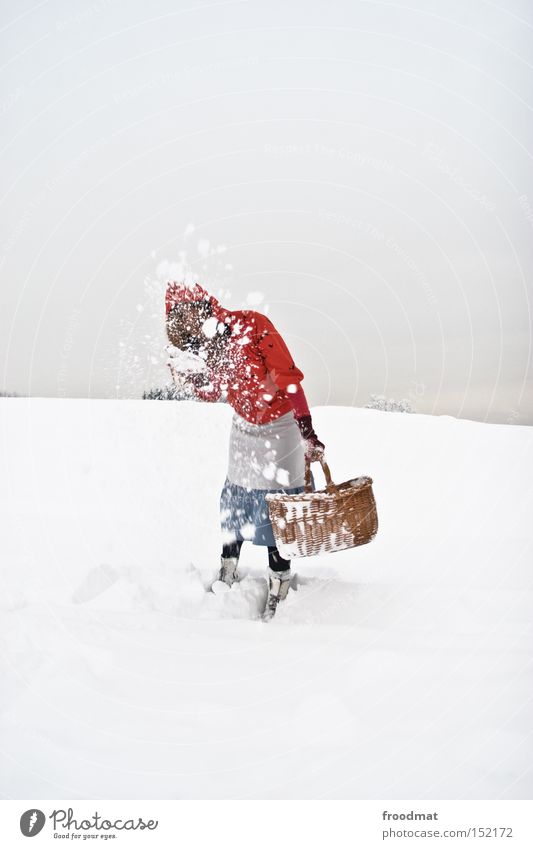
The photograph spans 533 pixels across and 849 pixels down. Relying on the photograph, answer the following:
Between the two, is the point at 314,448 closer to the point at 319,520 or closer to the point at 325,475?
the point at 325,475

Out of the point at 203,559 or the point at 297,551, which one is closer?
the point at 297,551

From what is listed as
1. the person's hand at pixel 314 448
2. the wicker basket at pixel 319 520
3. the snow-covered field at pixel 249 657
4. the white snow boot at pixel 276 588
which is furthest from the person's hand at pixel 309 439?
the snow-covered field at pixel 249 657

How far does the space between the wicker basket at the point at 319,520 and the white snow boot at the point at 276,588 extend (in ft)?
1.07

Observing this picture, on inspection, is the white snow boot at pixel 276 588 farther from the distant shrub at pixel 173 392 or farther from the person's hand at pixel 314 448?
the distant shrub at pixel 173 392

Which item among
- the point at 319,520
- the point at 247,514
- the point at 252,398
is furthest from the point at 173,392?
the point at 319,520

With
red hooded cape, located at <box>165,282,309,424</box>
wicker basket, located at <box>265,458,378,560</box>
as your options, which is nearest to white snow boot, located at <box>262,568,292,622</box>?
wicker basket, located at <box>265,458,378,560</box>

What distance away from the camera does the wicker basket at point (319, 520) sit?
2457 millimetres

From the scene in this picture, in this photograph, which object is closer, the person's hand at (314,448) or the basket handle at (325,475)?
the basket handle at (325,475)

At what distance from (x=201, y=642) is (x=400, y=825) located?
37.1 inches

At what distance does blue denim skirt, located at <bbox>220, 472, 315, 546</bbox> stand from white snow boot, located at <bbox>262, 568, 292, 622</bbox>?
15 cm

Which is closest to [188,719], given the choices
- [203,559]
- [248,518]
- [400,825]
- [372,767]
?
[372,767]

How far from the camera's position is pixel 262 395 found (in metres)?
2.81

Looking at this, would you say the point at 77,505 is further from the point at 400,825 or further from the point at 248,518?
the point at 400,825

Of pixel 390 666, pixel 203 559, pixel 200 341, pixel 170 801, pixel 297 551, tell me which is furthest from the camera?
pixel 203 559
